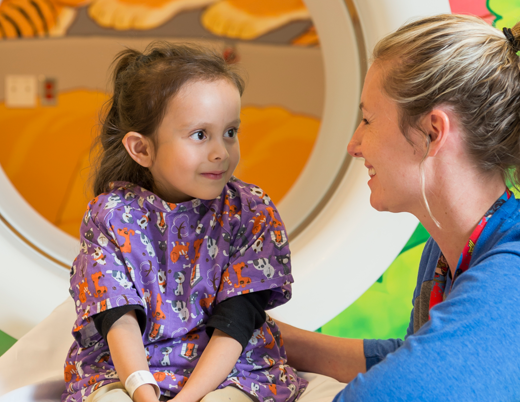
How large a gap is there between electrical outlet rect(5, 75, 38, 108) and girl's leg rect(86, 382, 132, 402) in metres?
3.66

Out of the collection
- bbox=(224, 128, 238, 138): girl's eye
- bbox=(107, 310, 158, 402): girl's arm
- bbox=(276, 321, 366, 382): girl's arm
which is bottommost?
bbox=(276, 321, 366, 382): girl's arm

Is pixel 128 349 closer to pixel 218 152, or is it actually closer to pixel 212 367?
pixel 212 367

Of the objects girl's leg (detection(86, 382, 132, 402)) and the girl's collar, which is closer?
girl's leg (detection(86, 382, 132, 402))

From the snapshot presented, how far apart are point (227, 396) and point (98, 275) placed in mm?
303

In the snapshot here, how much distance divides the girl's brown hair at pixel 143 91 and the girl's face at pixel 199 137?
2cm

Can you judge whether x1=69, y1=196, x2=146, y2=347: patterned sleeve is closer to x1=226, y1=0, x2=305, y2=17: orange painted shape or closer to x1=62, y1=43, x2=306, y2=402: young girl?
x1=62, y1=43, x2=306, y2=402: young girl

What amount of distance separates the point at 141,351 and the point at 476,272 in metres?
0.54

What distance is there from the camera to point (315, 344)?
1213mm

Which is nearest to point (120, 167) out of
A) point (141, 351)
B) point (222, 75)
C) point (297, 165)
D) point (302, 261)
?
point (222, 75)

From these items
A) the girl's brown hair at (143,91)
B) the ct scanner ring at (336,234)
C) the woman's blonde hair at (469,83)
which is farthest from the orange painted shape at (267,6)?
the woman's blonde hair at (469,83)

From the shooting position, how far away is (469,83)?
2.68 ft

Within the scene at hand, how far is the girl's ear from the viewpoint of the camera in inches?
41.2

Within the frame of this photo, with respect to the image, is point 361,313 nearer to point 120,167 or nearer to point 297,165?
point 120,167

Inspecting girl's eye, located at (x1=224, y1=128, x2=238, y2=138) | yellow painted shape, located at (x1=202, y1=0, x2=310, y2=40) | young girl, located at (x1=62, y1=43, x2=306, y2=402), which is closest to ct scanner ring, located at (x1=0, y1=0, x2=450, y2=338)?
young girl, located at (x1=62, y1=43, x2=306, y2=402)
